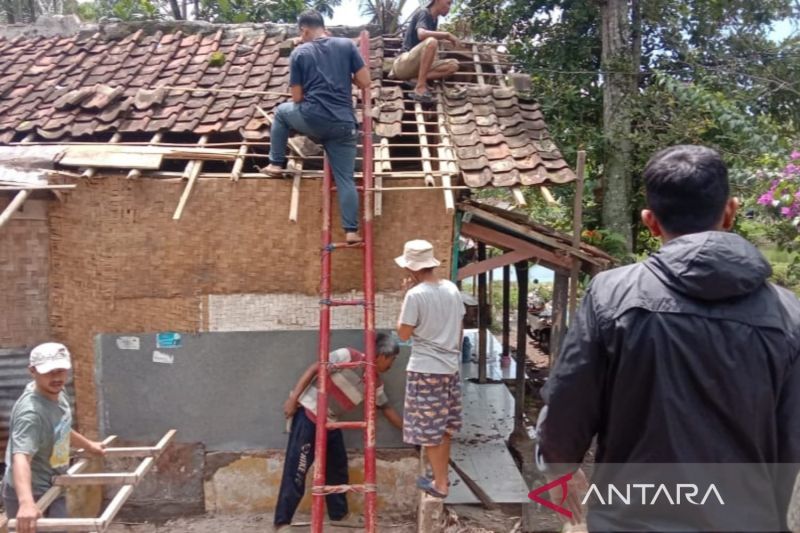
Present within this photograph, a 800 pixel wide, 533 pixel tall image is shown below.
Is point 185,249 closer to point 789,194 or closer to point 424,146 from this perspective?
point 424,146

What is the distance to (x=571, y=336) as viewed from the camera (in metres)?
1.76

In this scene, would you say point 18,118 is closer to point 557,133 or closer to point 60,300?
point 60,300

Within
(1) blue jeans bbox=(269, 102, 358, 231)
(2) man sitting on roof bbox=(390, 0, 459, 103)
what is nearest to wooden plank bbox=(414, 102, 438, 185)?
(2) man sitting on roof bbox=(390, 0, 459, 103)

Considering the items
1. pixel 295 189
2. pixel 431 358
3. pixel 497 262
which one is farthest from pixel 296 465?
pixel 497 262

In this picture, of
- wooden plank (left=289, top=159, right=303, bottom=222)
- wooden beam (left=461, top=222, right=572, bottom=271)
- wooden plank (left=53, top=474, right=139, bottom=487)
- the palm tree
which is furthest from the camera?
the palm tree

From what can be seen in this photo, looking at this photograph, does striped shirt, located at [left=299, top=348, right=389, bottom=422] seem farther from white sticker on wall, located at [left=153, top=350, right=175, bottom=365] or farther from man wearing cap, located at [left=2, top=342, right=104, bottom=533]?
man wearing cap, located at [left=2, top=342, right=104, bottom=533]

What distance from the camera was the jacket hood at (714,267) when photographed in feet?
5.29

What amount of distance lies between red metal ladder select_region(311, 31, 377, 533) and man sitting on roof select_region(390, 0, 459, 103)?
4.66ft

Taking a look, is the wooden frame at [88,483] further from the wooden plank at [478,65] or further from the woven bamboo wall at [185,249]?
the wooden plank at [478,65]

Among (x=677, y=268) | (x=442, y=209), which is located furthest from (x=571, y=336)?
(x=442, y=209)

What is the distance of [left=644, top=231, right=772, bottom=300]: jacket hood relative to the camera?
161cm

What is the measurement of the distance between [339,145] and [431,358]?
1.64 meters

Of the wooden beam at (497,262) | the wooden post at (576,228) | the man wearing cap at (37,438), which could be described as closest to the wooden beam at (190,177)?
the man wearing cap at (37,438)

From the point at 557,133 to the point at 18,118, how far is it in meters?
5.62
